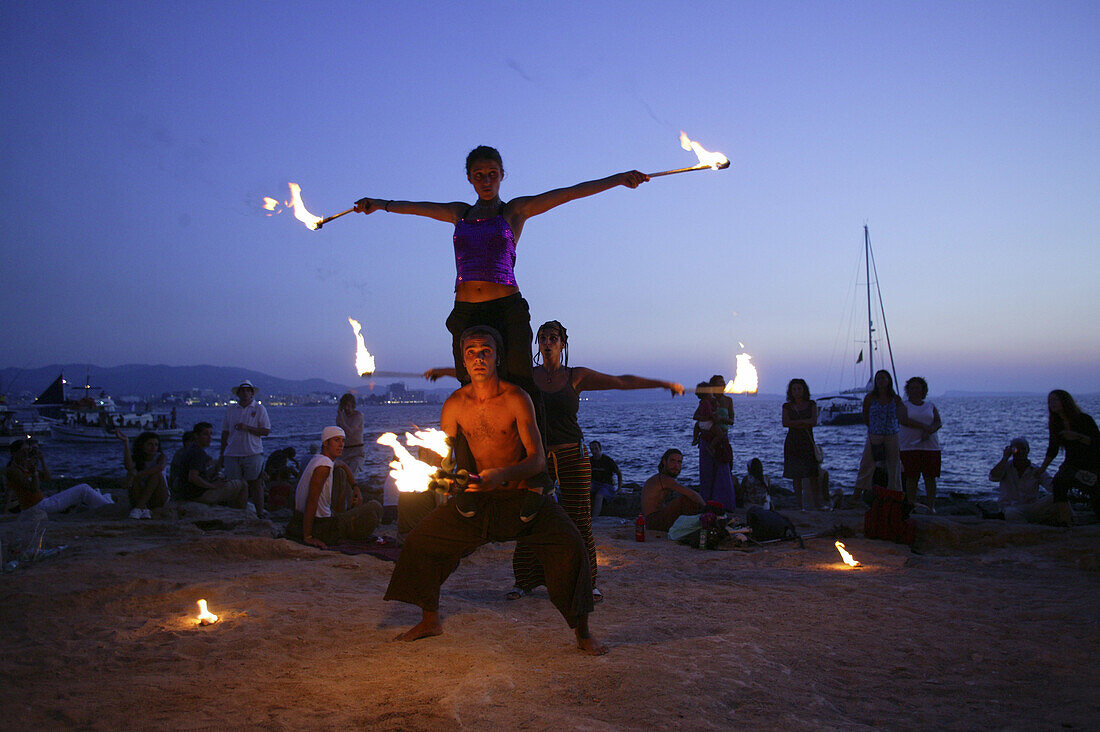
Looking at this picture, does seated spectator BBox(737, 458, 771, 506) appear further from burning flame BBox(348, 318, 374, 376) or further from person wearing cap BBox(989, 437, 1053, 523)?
burning flame BBox(348, 318, 374, 376)

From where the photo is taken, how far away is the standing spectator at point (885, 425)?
9.89 meters

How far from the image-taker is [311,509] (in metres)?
7.88

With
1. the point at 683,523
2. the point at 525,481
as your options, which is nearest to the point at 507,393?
the point at 525,481

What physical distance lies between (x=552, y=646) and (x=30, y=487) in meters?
9.69

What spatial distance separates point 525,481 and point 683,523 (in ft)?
16.5

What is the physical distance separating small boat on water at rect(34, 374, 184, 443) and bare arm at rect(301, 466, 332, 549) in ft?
161

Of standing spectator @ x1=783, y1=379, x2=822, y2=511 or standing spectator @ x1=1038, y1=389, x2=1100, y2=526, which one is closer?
standing spectator @ x1=1038, y1=389, x2=1100, y2=526

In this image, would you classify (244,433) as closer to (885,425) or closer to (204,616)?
→ (204,616)

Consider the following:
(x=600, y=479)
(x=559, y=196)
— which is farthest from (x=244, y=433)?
(x=559, y=196)

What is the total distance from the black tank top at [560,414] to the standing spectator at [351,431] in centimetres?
580

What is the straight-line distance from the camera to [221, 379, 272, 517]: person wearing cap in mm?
10484

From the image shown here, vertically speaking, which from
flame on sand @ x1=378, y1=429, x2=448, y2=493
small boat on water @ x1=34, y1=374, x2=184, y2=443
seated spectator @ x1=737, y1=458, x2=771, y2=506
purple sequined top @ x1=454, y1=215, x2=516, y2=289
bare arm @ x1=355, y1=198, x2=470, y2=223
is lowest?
small boat on water @ x1=34, y1=374, x2=184, y2=443

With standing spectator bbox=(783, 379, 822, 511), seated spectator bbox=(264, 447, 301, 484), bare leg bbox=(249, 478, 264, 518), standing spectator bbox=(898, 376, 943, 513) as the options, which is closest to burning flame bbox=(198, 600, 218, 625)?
bare leg bbox=(249, 478, 264, 518)

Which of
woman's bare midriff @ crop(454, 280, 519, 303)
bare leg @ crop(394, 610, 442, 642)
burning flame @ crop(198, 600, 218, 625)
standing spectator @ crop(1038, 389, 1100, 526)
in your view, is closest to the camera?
bare leg @ crop(394, 610, 442, 642)
